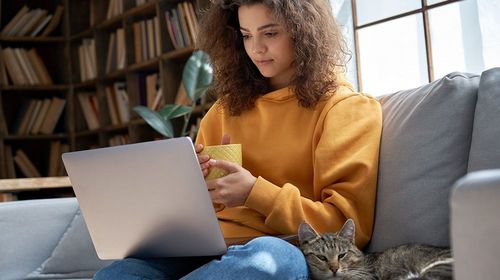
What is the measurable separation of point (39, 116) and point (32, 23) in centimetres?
67

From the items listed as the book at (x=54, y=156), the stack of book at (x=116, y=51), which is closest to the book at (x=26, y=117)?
the book at (x=54, y=156)

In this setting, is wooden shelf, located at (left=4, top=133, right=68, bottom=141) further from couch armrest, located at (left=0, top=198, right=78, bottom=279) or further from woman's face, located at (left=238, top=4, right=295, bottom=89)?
woman's face, located at (left=238, top=4, right=295, bottom=89)

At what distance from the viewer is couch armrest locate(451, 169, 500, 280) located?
27.5 inches

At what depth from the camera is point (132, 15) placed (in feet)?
14.3

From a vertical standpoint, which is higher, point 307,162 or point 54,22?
point 54,22

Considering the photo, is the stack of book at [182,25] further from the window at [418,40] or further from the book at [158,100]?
the window at [418,40]

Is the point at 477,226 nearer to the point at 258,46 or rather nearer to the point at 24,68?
the point at 258,46

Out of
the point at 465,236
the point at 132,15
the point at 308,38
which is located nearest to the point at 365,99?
the point at 308,38

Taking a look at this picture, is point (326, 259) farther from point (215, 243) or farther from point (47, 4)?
point (47, 4)

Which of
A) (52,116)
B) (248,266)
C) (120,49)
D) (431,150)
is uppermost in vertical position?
(120,49)

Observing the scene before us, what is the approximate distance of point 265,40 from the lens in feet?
5.82

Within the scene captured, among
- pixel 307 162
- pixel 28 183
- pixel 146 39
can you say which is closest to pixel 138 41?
pixel 146 39

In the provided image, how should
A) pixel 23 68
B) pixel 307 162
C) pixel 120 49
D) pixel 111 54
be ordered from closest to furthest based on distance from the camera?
1. pixel 307 162
2. pixel 120 49
3. pixel 111 54
4. pixel 23 68

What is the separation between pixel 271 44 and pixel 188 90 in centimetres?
176
